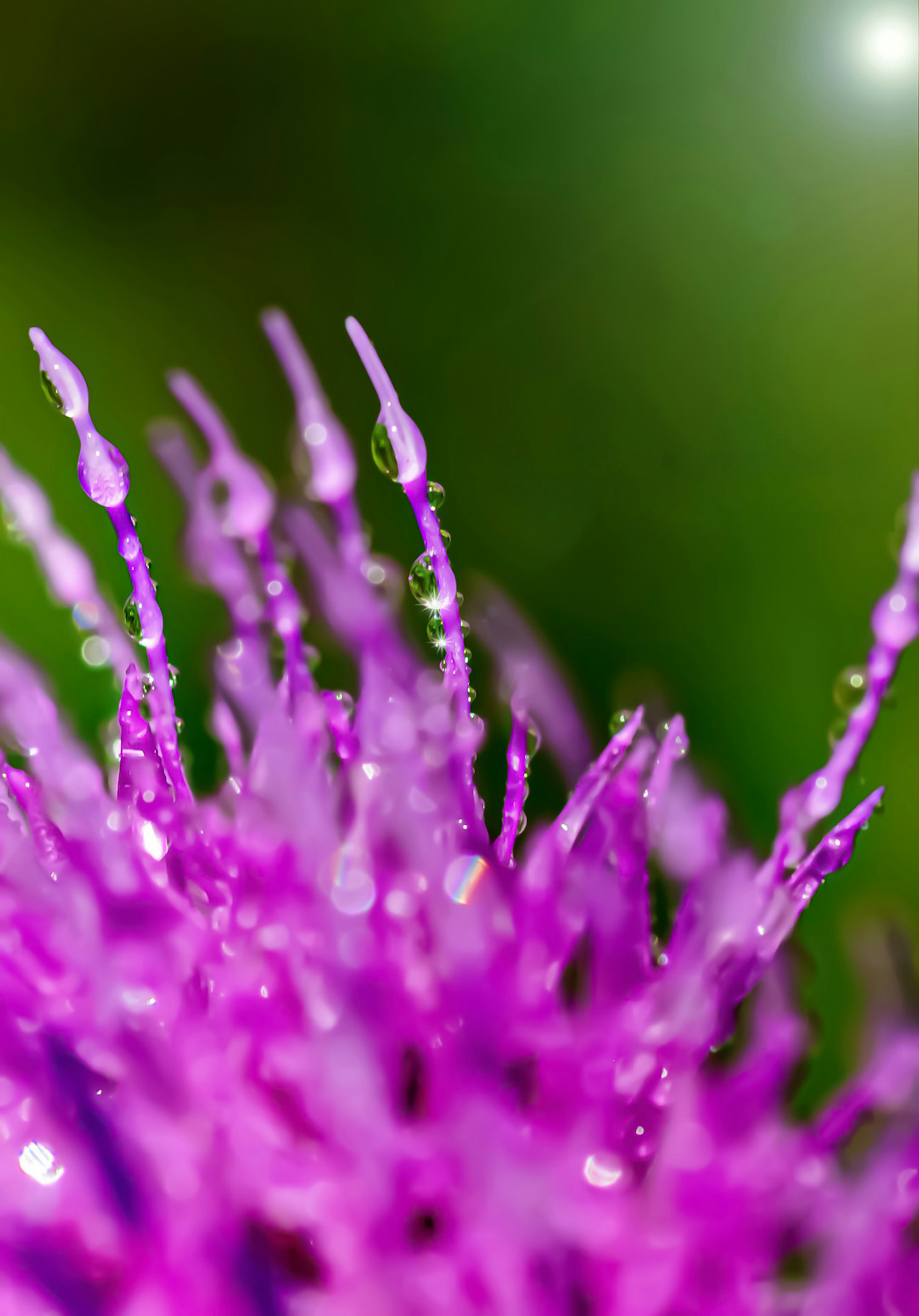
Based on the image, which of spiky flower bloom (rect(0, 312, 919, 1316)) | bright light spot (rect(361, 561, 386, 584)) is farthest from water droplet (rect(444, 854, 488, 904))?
bright light spot (rect(361, 561, 386, 584))

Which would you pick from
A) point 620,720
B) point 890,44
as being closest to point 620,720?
point 620,720

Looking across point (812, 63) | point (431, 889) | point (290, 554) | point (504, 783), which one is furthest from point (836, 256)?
point (431, 889)

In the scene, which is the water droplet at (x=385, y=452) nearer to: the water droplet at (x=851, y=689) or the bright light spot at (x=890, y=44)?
the water droplet at (x=851, y=689)

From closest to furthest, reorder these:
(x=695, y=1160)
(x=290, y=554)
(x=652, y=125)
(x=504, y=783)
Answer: (x=695, y=1160) → (x=290, y=554) → (x=504, y=783) → (x=652, y=125)

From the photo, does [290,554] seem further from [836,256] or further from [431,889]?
[836,256]

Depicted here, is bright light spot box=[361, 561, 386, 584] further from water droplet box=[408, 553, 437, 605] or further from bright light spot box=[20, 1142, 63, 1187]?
bright light spot box=[20, 1142, 63, 1187]

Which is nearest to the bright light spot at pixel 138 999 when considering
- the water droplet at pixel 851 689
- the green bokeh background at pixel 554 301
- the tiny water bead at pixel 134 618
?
the tiny water bead at pixel 134 618
